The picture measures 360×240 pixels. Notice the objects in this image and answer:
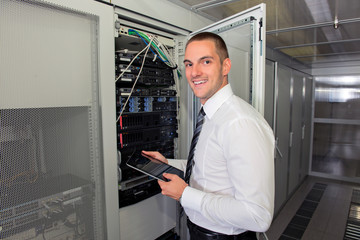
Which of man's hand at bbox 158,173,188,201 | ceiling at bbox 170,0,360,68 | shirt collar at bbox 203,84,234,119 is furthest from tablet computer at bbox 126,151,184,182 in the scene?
ceiling at bbox 170,0,360,68

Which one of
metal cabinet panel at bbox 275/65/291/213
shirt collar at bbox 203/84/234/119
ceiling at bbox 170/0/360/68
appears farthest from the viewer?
metal cabinet panel at bbox 275/65/291/213

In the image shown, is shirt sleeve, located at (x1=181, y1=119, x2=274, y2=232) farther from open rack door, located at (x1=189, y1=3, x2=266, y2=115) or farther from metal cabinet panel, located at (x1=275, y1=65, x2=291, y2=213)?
metal cabinet panel, located at (x1=275, y1=65, x2=291, y2=213)

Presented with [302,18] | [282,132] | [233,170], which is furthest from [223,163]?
[282,132]

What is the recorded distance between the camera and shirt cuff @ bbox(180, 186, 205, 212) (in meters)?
0.90

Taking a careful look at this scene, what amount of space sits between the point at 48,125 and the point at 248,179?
880 mm

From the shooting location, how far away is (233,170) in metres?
0.82

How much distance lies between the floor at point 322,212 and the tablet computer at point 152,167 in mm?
2231

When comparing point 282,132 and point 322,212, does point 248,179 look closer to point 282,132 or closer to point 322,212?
point 282,132

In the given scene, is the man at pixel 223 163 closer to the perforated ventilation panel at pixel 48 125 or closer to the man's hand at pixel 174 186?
A: the man's hand at pixel 174 186

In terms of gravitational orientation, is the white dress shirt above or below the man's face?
below

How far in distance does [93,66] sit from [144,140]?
57 centimetres

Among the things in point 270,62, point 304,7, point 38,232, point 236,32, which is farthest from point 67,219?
point 270,62

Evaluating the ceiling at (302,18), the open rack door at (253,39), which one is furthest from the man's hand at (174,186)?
the ceiling at (302,18)

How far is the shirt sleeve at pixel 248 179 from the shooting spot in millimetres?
778
